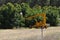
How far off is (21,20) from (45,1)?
1874 centimetres

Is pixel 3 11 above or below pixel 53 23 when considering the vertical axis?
above

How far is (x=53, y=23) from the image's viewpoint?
83.7 feet

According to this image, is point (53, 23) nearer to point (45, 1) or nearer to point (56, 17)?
point (56, 17)

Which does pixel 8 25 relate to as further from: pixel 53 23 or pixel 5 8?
pixel 53 23

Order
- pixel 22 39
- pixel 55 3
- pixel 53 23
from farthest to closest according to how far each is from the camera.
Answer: pixel 55 3, pixel 53 23, pixel 22 39

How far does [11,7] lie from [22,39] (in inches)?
386

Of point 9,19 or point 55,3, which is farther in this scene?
point 55,3

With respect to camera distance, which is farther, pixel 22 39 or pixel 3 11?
pixel 3 11

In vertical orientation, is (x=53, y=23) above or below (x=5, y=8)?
below

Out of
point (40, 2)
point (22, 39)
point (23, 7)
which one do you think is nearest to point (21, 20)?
point (23, 7)

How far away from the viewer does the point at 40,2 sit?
135 ft

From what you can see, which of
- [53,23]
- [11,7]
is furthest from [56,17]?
[11,7]

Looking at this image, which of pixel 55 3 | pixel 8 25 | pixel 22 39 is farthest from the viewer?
pixel 55 3

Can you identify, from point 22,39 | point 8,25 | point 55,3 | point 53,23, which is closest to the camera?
point 22,39
